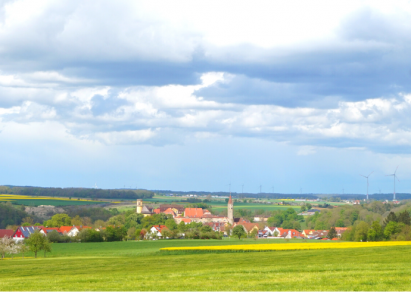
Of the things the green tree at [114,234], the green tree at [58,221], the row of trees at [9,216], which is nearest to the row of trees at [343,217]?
the green tree at [114,234]

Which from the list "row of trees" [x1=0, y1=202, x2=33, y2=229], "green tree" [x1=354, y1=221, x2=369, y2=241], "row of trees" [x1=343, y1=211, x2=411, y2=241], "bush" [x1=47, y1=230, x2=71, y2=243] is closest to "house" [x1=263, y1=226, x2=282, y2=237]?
"row of trees" [x1=343, y1=211, x2=411, y2=241]

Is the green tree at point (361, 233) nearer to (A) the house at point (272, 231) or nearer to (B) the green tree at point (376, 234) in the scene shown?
Result: (B) the green tree at point (376, 234)

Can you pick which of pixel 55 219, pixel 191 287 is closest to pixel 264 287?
pixel 191 287

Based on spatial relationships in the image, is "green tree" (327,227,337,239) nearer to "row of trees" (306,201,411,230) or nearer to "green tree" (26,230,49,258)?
"row of trees" (306,201,411,230)

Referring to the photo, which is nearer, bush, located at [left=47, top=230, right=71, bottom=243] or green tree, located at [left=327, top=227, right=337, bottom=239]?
bush, located at [left=47, top=230, right=71, bottom=243]

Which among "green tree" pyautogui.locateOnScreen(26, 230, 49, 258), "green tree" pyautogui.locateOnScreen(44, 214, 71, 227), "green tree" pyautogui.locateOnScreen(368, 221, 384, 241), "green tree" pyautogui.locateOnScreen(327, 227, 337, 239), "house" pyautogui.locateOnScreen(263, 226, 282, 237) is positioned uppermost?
"green tree" pyautogui.locateOnScreen(26, 230, 49, 258)

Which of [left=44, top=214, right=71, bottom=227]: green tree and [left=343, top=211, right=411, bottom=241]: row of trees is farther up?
[left=343, top=211, right=411, bottom=241]: row of trees

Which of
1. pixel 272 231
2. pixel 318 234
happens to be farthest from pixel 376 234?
pixel 272 231

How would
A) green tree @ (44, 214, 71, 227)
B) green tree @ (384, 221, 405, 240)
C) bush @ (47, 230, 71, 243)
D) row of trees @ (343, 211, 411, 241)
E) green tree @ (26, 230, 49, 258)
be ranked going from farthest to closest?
green tree @ (44, 214, 71, 227) < bush @ (47, 230, 71, 243) < green tree @ (384, 221, 405, 240) < row of trees @ (343, 211, 411, 241) < green tree @ (26, 230, 49, 258)

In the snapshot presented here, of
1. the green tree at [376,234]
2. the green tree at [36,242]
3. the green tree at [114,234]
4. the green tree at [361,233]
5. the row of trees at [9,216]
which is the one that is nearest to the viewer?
the green tree at [36,242]

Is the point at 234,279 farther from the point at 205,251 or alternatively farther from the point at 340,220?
the point at 340,220

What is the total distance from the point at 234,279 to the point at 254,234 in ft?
335

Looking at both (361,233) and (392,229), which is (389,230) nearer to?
(392,229)

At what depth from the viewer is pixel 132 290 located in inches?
750
